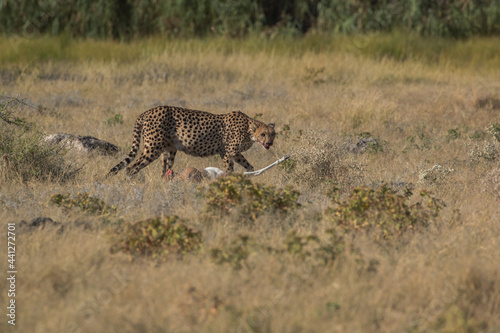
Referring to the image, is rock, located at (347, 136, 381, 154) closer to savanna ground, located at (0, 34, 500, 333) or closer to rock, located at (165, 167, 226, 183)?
savanna ground, located at (0, 34, 500, 333)

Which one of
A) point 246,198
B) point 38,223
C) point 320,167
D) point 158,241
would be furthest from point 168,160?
point 158,241

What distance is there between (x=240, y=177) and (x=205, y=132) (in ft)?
5.83

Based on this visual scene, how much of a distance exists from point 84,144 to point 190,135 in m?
1.65

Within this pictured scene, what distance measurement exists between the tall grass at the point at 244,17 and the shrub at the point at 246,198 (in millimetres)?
12391

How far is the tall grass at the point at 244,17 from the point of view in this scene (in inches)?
672

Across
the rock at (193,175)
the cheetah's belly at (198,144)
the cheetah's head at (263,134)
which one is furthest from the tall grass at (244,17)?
the rock at (193,175)

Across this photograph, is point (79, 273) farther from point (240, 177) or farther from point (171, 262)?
point (240, 177)

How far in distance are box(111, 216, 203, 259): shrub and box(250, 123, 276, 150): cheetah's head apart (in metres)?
2.64

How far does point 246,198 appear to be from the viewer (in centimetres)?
508

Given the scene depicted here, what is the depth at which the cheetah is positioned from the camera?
6645 millimetres

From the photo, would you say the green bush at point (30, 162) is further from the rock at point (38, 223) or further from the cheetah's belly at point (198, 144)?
the rock at point (38, 223)

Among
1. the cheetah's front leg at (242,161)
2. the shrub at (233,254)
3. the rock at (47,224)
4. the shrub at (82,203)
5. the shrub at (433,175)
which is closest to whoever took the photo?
the shrub at (233,254)

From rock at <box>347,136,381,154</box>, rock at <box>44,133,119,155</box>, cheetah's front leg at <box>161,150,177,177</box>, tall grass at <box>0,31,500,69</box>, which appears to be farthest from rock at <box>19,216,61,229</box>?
tall grass at <box>0,31,500,69</box>

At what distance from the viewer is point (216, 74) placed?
528 inches
